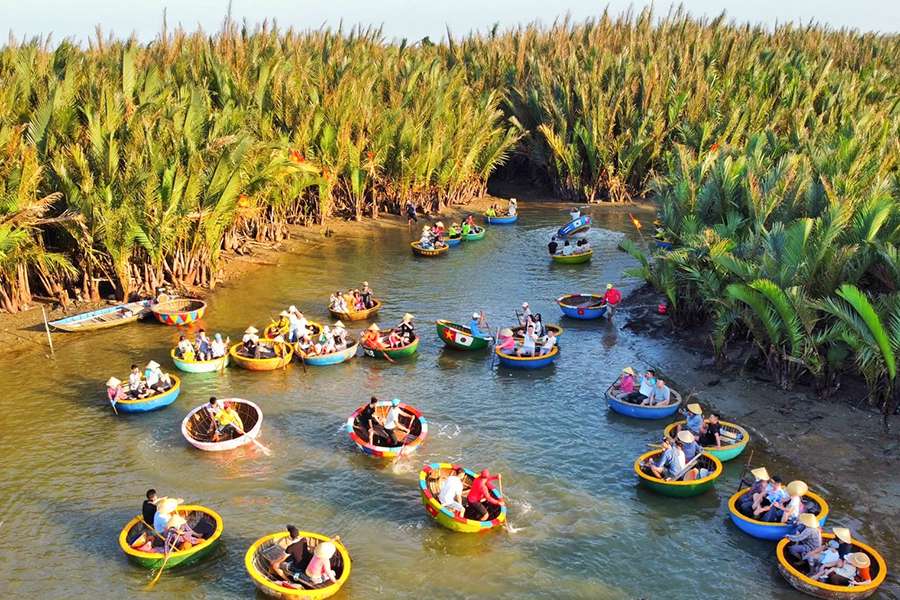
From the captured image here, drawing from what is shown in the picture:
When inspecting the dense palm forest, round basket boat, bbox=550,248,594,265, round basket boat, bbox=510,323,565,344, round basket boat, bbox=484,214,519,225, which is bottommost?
round basket boat, bbox=484,214,519,225

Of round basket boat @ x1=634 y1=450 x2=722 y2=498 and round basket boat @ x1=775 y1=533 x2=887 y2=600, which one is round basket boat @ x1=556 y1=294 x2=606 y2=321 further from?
round basket boat @ x1=775 y1=533 x2=887 y2=600

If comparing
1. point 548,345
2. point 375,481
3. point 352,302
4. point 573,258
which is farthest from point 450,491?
point 573,258

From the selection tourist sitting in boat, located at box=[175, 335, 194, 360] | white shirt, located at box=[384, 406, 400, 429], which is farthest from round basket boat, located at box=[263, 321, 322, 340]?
white shirt, located at box=[384, 406, 400, 429]

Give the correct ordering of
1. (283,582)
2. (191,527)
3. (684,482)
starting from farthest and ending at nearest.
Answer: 1. (684,482)
2. (191,527)
3. (283,582)

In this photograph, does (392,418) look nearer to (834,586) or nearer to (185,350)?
(185,350)

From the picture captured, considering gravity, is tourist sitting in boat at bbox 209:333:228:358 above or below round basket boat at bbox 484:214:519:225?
above

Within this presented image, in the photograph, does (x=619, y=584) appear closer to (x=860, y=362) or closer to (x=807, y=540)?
(x=807, y=540)
